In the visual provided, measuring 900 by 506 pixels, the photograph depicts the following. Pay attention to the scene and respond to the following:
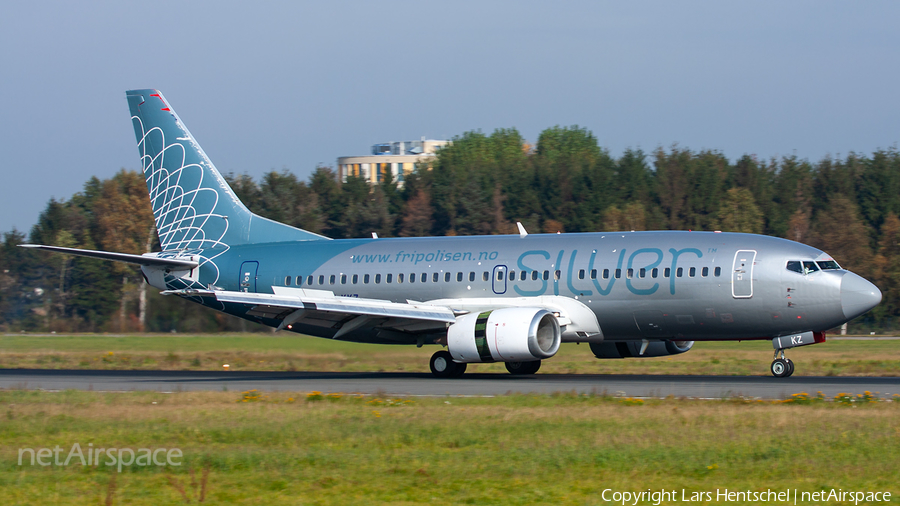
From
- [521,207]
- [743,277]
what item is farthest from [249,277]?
[521,207]

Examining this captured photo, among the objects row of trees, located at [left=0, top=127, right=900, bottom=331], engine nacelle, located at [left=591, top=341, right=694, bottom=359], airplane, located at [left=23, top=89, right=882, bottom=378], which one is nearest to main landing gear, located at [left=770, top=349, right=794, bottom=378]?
Answer: airplane, located at [left=23, top=89, right=882, bottom=378]

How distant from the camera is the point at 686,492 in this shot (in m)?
10.2

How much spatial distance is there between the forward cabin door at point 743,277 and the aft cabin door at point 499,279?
6.26m

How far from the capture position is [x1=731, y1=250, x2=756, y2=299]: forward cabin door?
984 inches

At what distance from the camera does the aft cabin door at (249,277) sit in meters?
32.0

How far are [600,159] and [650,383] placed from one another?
68.9 meters

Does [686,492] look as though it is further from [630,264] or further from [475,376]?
[475,376]

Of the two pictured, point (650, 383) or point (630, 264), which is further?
point (630, 264)

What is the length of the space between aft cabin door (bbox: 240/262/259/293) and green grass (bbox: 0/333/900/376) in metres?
1.94

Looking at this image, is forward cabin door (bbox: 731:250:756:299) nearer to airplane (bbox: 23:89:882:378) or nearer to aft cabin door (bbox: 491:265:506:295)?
airplane (bbox: 23:89:882:378)

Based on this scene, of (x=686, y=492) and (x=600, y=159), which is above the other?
(x=600, y=159)

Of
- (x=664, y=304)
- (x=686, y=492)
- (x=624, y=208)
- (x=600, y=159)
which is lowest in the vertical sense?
(x=686, y=492)

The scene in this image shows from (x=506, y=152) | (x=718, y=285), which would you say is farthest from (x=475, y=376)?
(x=506, y=152)

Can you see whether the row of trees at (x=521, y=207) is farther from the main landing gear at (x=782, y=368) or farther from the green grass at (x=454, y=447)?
the green grass at (x=454, y=447)
